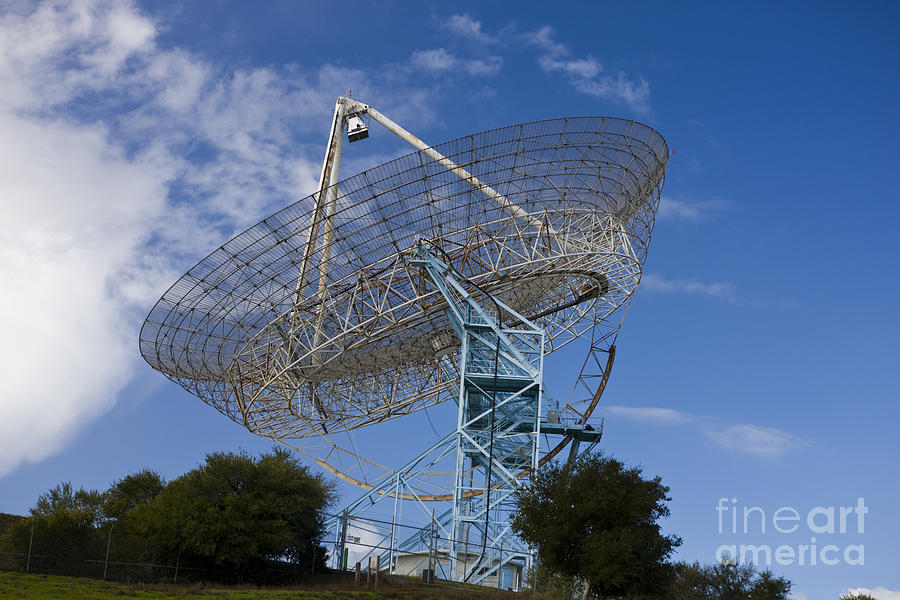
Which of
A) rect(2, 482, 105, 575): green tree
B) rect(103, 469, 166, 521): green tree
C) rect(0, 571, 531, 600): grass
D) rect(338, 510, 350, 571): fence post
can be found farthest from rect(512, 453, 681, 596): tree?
rect(103, 469, 166, 521): green tree

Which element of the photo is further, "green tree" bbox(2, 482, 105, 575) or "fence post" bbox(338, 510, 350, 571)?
"fence post" bbox(338, 510, 350, 571)

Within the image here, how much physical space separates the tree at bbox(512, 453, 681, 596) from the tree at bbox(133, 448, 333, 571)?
43.1ft

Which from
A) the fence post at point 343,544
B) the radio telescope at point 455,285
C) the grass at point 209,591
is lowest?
the grass at point 209,591

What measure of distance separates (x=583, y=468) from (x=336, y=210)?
17.3 meters

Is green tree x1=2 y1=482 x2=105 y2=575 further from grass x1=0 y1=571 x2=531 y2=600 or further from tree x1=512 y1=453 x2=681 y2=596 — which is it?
tree x1=512 y1=453 x2=681 y2=596

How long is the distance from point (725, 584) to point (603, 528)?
29817 millimetres

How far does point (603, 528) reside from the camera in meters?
39.7

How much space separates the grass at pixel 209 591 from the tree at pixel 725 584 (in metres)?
24.4

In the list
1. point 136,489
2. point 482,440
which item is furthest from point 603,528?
point 136,489

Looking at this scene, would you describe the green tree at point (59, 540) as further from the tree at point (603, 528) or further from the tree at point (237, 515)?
the tree at point (603, 528)

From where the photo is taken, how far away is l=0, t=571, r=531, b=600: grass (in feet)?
110

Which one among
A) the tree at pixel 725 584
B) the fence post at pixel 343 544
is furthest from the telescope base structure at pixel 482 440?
the tree at pixel 725 584

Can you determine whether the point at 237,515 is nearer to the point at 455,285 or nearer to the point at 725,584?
the point at 455,285

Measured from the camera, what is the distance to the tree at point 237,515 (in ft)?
151
